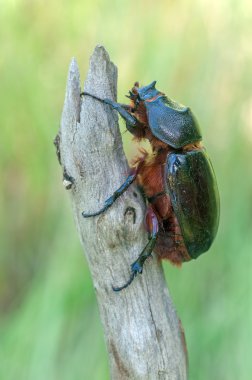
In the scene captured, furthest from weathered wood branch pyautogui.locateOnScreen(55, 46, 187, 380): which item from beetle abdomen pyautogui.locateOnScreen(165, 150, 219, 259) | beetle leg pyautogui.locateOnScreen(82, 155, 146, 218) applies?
beetle abdomen pyautogui.locateOnScreen(165, 150, 219, 259)

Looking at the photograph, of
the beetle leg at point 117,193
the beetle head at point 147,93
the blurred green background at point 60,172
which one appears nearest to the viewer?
the beetle leg at point 117,193

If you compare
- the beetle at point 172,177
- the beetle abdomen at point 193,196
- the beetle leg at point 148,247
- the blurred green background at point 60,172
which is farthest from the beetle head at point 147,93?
the blurred green background at point 60,172

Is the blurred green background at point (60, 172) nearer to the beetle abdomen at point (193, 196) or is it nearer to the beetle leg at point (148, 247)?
the beetle abdomen at point (193, 196)

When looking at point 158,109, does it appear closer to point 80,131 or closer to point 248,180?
point 80,131

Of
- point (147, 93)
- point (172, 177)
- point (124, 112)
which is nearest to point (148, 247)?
point (172, 177)

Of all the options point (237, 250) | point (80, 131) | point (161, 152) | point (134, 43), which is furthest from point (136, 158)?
point (134, 43)

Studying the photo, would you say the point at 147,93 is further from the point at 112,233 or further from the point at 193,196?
the point at 112,233
